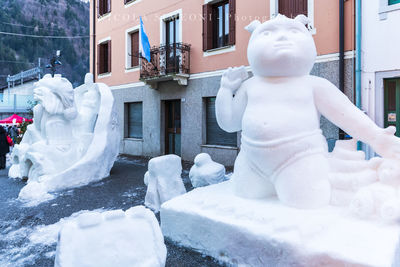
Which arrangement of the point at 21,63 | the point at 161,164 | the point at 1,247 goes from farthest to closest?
1. the point at 21,63
2. the point at 161,164
3. the point at 1,247

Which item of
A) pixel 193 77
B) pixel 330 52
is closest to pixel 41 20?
pixel 193 77

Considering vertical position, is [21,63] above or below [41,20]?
below

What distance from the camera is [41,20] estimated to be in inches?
1976

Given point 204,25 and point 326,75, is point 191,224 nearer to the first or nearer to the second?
point 326,75

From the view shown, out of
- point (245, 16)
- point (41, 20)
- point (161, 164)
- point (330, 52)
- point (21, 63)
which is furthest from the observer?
point (41, 20)

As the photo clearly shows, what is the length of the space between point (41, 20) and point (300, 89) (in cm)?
5822

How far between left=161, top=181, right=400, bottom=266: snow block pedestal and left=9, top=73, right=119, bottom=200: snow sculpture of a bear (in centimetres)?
303

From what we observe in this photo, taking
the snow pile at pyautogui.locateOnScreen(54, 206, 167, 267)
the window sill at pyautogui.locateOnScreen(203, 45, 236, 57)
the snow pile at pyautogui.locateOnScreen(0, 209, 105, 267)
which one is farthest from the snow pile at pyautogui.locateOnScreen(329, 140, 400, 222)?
the window sill at pyautogui.locateOnScreen(203, 45, 236, 57)

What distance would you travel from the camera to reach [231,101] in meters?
2.63

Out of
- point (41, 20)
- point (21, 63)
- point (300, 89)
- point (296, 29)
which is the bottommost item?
point (300, 89)

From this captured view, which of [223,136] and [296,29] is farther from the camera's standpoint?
[223,136]

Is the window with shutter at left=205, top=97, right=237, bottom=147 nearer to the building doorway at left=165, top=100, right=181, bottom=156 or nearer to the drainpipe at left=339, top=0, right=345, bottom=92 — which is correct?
the building doorway at left=165, top=100, right=181, bottom=156

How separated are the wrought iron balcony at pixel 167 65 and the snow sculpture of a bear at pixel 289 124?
20.3 ft

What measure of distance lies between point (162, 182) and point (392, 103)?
4691 mm
